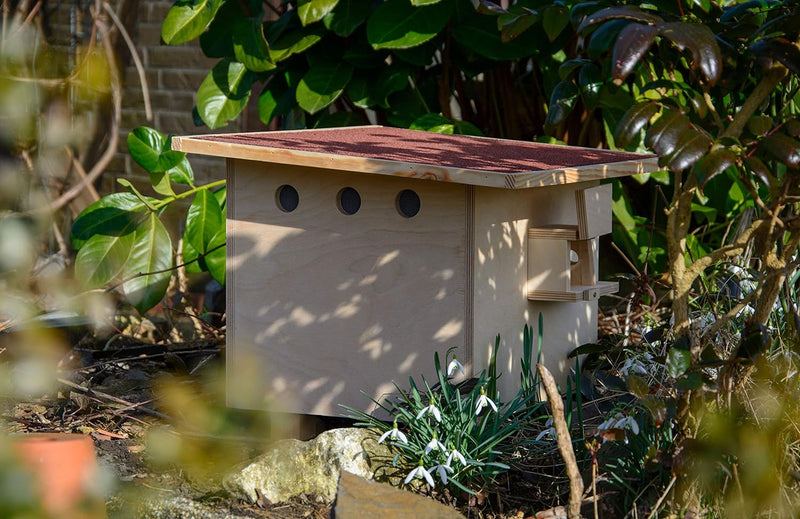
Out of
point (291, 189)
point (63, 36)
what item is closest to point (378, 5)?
point (291, 189)

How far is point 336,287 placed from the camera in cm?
265

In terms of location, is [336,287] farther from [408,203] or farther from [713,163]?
[713,163]

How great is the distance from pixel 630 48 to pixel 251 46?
230cm

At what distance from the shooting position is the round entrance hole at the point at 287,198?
2.71m

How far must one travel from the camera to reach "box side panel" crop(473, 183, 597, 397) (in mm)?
2535

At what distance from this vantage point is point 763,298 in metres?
2.15

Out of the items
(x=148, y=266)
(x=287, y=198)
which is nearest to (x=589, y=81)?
(x=287, y=198)

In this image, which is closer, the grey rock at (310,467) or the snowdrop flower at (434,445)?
the snowdrop flower at (434,445)

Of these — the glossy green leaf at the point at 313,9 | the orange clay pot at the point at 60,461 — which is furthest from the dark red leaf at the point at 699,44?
the glossy green leaf at the point at 313,9

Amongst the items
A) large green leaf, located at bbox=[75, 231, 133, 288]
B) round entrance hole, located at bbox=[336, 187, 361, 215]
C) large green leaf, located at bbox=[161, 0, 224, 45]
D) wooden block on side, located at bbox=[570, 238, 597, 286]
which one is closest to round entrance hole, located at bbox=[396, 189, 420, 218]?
round entrance hole, located at bbox=[336, 187, 361, 215]

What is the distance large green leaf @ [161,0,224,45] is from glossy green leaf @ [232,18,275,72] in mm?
117

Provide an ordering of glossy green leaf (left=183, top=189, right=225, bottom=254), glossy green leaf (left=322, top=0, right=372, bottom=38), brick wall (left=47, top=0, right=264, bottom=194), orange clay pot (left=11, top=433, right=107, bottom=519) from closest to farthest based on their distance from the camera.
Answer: orange clay pot (left=11, top=433, right=107, bottom=519) < glossy green leaf (left=183, top=189, right=225, bottom=254) < glossy green leaf (left=322, top=0, right=372, bottom=38) < brick wall (left=47, top=0, right=264, bottom=194)

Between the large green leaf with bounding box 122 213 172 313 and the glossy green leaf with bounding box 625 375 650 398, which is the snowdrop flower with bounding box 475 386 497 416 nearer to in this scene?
the glossy green leaf with bounding box 625 375 650 398

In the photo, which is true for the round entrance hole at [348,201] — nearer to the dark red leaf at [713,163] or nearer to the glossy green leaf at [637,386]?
the glossy green leaf at [637,386]
